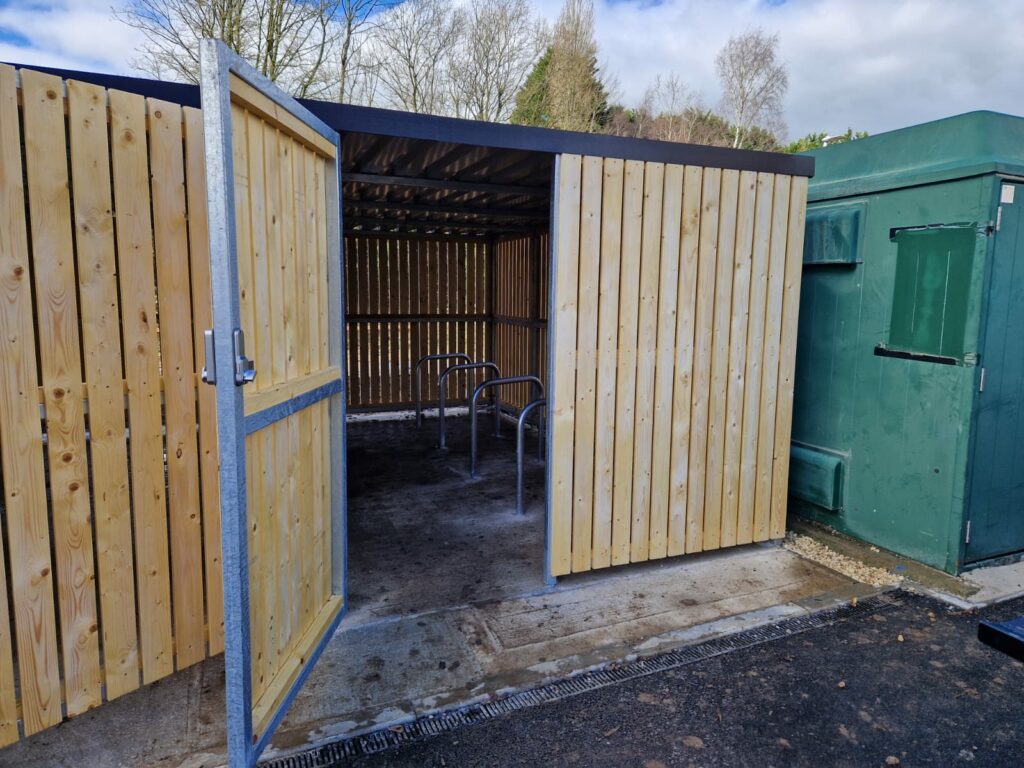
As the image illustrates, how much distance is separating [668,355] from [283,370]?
2.02 m

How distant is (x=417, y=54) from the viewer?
12172 mm

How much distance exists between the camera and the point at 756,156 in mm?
3525

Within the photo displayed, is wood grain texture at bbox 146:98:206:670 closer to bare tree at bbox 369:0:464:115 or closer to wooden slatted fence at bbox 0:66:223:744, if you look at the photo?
wooden slatted fence at bbox 0:66:223:744

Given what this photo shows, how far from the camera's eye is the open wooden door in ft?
5.91

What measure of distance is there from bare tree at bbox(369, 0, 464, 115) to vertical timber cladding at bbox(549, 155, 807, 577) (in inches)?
379

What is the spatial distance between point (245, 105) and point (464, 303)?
22.1 ft

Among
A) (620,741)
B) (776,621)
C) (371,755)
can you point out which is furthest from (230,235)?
(776,621)

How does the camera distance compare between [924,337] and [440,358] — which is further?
[440,358]

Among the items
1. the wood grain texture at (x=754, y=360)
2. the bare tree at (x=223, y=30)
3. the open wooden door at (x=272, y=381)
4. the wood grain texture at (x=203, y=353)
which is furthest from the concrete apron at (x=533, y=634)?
the bare tree at (x=223, y=30)

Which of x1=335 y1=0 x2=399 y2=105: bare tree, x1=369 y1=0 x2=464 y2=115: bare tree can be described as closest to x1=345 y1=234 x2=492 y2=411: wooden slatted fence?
x1=335 y1=0 x2=399 y2=105: bare tree

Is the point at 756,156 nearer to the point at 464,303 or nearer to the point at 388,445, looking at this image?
the point at 388,445

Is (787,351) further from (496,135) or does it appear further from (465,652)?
(465,652)

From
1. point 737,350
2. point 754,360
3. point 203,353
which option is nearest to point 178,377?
point 203,353

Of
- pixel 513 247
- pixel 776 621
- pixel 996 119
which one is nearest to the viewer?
pixel 776 621
